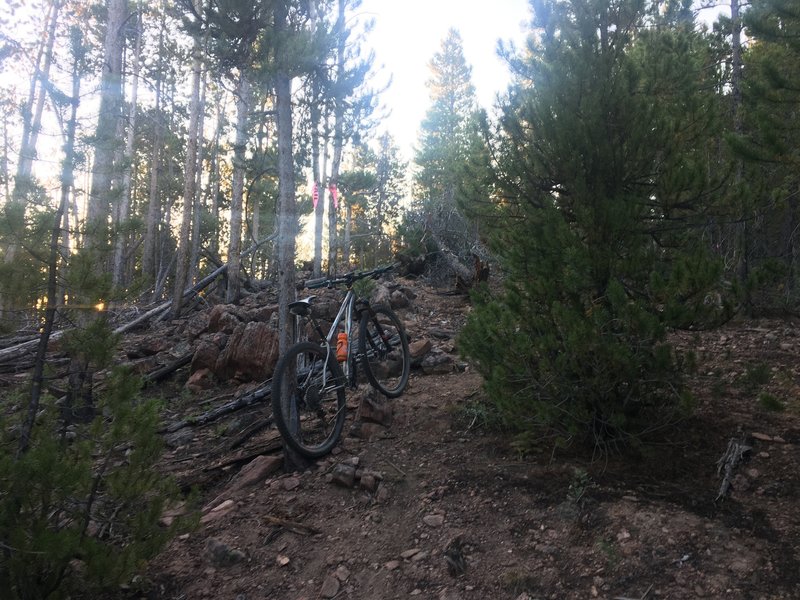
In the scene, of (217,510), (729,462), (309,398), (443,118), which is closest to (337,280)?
(309,398)

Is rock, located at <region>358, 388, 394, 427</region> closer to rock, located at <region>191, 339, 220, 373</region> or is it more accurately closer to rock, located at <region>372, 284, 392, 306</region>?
rock, located at <region>191, 339, 220, 373</region>

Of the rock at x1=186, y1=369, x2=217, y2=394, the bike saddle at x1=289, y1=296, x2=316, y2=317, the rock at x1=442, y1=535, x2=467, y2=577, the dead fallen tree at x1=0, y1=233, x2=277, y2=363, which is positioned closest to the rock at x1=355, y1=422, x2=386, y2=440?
the bike saddle at x1=289, y1=296, x2=316, y2=317

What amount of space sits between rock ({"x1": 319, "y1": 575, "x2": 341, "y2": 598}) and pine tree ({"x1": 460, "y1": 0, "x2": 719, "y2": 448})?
1.44m

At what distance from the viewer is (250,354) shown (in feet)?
21.6

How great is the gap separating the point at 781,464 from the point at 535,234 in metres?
1.99

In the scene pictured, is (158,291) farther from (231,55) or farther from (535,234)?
(535,234)

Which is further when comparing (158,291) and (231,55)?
(158,291)

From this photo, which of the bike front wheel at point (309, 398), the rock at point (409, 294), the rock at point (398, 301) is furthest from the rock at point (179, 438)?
the rock at point (409, 294)

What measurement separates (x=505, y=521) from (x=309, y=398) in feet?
5.81

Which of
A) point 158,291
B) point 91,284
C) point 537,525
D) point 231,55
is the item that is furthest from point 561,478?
point 158,291

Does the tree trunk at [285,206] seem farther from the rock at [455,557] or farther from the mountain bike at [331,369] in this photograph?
the rock at [455,557]

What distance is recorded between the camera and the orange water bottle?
4605 millimetres

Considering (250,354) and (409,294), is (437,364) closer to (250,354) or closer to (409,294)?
(250,354)

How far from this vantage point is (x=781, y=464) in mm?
3082
